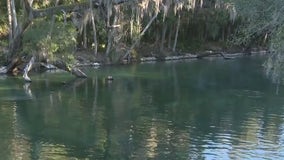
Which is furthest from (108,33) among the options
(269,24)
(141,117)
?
(269,24)

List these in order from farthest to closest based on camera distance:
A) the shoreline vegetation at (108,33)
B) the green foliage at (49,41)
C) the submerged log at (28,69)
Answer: the shoreline vegetation at (108,33), the green foliage at (49,41), the submerged log at (28,69)

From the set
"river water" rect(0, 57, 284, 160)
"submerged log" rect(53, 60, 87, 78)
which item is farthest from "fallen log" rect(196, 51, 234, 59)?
"submerged log" rect(53, 60, 87, 78)

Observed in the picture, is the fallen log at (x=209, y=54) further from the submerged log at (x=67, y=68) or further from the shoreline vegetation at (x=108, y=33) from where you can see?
the submerged log at (x=67, y=68)

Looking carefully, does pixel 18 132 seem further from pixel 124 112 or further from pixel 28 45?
pixel 28 45

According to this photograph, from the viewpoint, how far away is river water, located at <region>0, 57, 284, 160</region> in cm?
1627

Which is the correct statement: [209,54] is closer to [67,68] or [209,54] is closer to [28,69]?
[67,68]

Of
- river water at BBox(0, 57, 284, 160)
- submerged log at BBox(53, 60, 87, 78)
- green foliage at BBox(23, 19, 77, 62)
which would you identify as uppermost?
green foliage at BBox(23, 19, 77, 62)

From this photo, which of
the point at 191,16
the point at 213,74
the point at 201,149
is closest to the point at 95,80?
the point at 213,74

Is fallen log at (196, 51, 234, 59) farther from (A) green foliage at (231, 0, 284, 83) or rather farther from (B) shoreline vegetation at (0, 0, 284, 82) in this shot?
(A) green foliage at (231, 0, 284, 83)

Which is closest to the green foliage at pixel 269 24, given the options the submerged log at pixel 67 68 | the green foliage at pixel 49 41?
the green foliage at pixel 49 41

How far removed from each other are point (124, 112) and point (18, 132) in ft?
18.3

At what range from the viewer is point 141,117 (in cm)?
2147

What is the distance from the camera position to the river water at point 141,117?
16.3 metres

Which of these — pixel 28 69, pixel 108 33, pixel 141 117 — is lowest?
pixel 141 117
